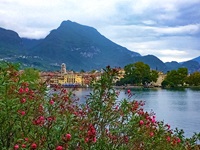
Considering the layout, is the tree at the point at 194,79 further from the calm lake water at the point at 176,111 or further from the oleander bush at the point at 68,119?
the oleander bush at the point at 68,119

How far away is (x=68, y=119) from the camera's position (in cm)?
374

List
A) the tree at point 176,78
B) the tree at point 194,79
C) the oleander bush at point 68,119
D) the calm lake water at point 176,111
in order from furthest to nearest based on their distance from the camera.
Result: the tree at point 194,79 < the tree at point 176,78 < the calm lake water at point 176,111 < the oleander bush at point 68,119

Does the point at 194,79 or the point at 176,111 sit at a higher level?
the point at 194,79

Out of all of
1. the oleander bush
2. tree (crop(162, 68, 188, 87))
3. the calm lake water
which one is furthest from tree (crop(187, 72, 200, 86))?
the oleander bush

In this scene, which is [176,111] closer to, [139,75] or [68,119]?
[68,119]

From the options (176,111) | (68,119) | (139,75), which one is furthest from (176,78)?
(68,119)

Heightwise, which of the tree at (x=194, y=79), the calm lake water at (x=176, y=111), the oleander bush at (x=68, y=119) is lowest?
the calm lake water at (x=176, y=111)

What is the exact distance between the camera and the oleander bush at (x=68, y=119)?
3676mm

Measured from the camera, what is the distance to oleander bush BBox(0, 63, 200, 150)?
12.1 ft

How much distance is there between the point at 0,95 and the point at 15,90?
0.24m

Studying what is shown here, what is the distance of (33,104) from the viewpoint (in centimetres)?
438

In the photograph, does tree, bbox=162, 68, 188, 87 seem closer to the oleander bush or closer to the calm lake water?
the calm lake water

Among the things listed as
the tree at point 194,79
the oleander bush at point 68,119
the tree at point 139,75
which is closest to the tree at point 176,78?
the tree at point 194,79

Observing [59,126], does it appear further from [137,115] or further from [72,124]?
[137,115]
